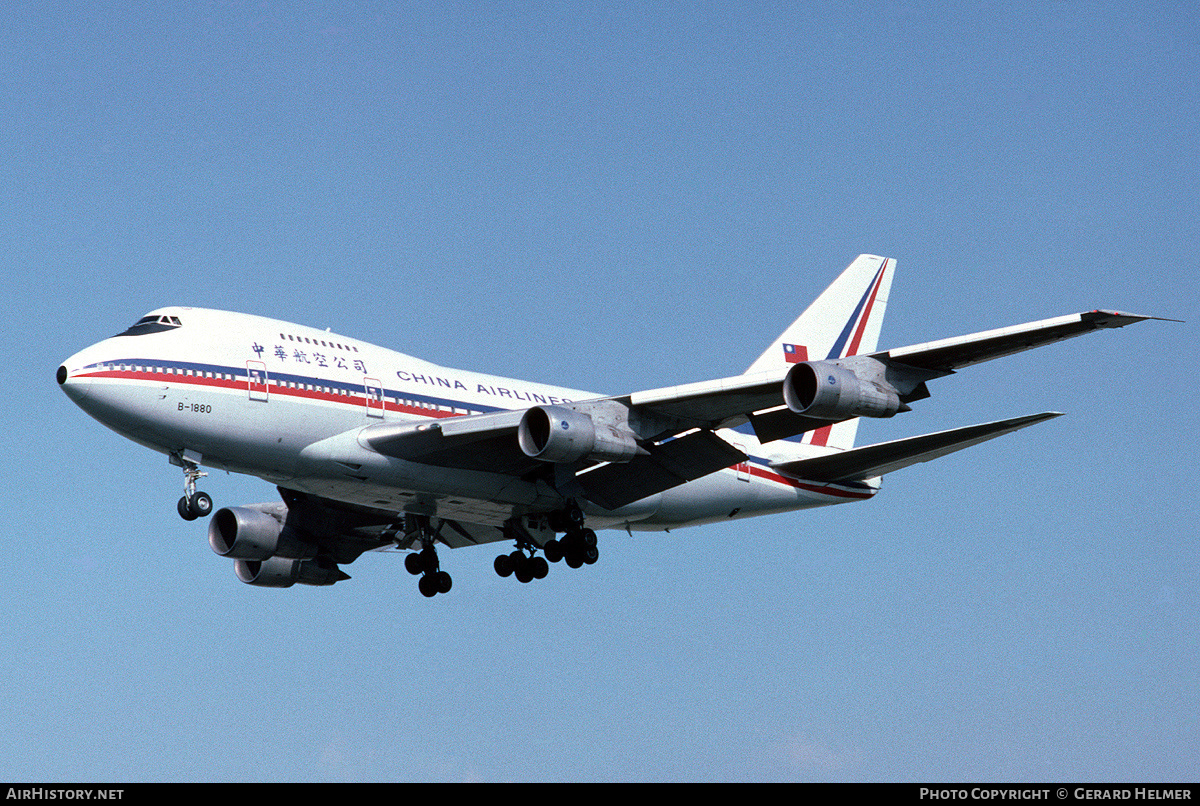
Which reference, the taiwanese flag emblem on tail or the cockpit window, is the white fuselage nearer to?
the cockpit window

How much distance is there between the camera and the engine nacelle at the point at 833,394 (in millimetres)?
29812

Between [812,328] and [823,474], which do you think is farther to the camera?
[812,328]

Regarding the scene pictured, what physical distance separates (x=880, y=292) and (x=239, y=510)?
70.7 feet

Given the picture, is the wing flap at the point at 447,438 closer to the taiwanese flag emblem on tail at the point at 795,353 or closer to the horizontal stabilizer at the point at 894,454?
the horizontal stabilizer at the point at 894,454

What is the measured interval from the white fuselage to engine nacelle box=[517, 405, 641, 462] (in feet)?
8.98

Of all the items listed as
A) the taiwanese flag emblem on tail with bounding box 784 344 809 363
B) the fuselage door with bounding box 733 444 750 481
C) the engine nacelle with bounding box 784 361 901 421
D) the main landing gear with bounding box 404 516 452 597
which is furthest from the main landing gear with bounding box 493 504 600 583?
the taiwanese flag emblem on tail with bounding box 784 344 809 363

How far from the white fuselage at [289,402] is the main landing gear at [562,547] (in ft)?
2.05

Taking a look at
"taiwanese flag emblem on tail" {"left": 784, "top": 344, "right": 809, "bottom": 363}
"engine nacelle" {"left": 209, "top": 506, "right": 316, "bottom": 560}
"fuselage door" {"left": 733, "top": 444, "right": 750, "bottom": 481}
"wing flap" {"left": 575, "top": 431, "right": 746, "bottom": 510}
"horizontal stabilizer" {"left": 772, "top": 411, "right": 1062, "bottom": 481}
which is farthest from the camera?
"taiwanese flag emblem on tail" {"left": 784, "top": 344, "right": 809, "bottom": 363}

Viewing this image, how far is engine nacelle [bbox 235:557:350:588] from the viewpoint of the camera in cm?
4009
